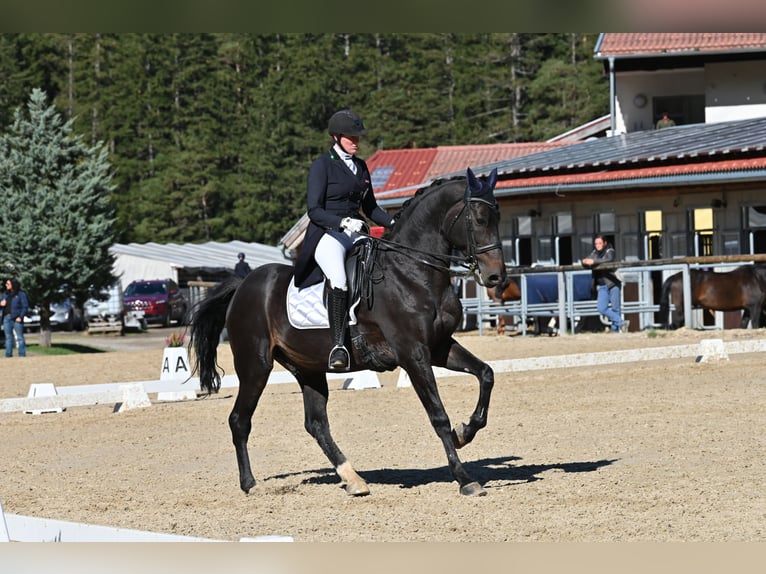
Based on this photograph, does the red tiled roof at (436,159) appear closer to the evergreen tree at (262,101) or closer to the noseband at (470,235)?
the evergreen tree at (262,101)

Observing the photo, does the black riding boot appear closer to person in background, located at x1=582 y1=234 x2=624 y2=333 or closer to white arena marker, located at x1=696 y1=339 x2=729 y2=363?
white arena marker, located at x1=696 y1=339 x2=729 y2=363

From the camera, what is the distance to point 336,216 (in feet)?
28.9

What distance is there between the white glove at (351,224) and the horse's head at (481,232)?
2.08ft

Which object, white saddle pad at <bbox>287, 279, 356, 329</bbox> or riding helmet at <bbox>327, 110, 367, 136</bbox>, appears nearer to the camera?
riding helmet at <bbox>327, 110, 367, 136</bbox>

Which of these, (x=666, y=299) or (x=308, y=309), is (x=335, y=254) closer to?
(x=308, y=309)

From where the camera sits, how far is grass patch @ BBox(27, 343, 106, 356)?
→ 108 feet

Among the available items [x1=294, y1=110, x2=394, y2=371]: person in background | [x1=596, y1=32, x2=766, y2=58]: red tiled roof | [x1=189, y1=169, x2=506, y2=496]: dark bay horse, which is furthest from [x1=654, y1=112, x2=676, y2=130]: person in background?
[x1=294, y1=110, x2=394, y2=371]: person in background

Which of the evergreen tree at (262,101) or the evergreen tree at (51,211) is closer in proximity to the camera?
the evergreen tree at (51,211)

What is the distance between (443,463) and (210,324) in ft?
7.34

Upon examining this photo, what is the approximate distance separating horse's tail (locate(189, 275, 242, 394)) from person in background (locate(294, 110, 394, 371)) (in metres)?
1.51

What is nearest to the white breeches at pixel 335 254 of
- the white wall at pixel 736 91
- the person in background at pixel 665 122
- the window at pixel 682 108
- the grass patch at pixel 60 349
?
the white wall at pixel 736 91

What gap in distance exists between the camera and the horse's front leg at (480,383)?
337 inches
